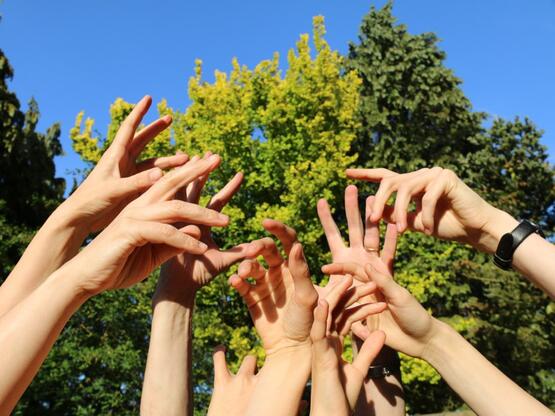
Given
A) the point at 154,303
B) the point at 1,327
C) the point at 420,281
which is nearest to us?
the point at 1,327

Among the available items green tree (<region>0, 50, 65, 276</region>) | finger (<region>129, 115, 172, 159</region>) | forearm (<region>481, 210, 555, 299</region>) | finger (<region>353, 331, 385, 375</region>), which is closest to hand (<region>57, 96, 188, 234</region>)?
finger (<region>129, 115, 172, 159</region>)

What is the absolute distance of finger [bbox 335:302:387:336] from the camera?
1879 millimetres

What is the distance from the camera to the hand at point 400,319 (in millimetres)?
1861

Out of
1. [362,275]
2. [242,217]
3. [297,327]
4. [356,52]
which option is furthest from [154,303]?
[356,52]

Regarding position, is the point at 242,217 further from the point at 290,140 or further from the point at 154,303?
the point at 154,303

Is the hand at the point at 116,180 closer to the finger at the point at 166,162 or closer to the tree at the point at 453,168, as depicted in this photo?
the finger at the point at 166,162

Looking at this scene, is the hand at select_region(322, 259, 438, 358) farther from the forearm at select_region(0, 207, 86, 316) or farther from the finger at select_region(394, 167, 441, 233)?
the forearm at select_region(0, 207, 86, 316)

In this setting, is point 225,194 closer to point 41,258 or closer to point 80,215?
point 80,215

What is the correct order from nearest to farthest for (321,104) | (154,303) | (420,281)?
1. (154,303)
2. (420,281)
3. (321,104)

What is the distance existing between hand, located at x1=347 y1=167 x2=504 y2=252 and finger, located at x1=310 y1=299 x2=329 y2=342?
625 millimetres

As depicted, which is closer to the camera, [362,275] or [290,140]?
[362,275]

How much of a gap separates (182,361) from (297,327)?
0.41 meters

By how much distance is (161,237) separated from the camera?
4.51ft

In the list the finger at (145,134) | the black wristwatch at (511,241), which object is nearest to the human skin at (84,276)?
the finger at (145,134)
